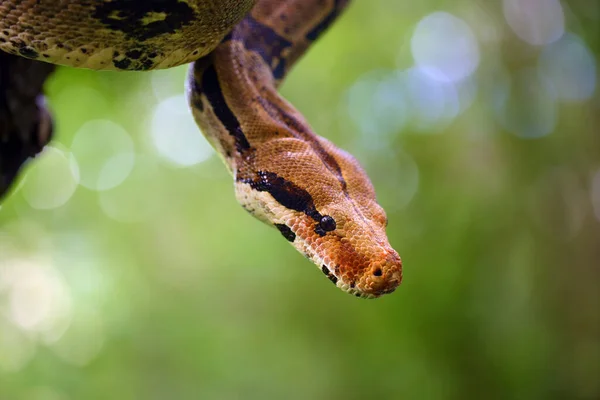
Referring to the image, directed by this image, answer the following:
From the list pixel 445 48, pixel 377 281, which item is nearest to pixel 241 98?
pixel 377 281

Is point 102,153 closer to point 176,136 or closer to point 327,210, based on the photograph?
point 176,136

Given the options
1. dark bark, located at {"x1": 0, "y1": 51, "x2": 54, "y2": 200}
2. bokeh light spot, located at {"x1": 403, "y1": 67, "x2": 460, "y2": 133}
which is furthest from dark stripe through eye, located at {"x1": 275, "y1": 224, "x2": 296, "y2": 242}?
bokeh light spot, located at {"x1": 403, "y1": 67, "x2": 460, "y2": 133}

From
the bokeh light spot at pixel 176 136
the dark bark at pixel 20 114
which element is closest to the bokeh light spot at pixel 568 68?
the bokeh light spot at pixel 176 136

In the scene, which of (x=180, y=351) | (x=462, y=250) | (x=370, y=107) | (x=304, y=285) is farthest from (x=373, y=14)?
(x=180, y=351)

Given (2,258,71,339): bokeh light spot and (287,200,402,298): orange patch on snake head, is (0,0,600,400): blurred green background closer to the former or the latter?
(2,258,71,339): bokeh light spot

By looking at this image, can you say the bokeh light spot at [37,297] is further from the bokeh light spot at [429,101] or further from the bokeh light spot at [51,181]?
the bokeh light spot at [429,101]
